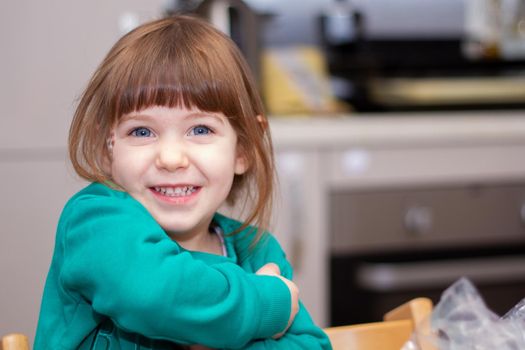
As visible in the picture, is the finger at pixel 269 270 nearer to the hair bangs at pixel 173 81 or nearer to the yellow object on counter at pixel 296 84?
the hair bangs at pixel 173 81

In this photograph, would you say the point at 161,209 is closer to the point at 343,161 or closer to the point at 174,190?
the point at 174,190

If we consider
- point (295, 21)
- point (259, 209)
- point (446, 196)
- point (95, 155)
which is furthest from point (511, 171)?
point (95, 155)

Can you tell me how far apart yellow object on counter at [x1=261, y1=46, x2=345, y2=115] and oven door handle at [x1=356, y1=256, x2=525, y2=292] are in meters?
0.48

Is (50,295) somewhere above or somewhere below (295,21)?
below

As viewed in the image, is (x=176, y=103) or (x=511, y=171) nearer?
(x=176, y=103)

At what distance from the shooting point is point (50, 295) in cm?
82

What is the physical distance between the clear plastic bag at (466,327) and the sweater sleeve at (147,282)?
0.83ft

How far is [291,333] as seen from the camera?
85 centimetres

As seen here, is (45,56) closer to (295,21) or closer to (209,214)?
(295,21)

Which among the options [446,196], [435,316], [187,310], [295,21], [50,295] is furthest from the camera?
[295,21]

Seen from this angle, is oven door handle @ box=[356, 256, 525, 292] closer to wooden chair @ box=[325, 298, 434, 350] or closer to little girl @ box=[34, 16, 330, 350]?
wooden chair @ box=[325, 298, 434, 350]

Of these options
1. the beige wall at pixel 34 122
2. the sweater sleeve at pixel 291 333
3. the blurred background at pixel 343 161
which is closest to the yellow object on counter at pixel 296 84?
the blurred background at pixel 343 161

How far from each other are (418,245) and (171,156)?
1.51 meters

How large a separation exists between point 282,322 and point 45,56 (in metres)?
1.38
